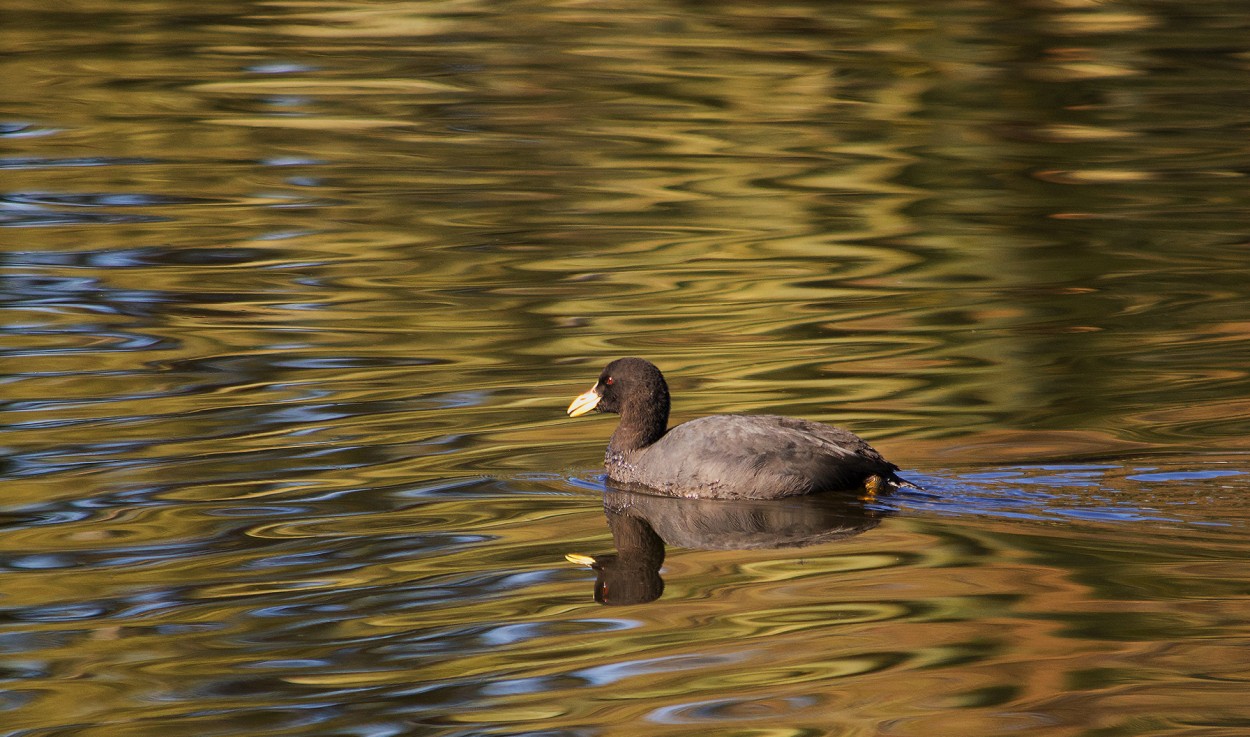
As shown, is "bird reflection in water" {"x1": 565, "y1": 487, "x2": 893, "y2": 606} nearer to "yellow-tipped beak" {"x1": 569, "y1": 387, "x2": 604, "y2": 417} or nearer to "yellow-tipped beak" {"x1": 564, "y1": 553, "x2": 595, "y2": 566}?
"yellow-tipped beak" {"x1": 564, "y1": 553, "x2": 595, "y2": 566}

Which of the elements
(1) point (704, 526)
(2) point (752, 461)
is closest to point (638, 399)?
(2) point (752, 461)

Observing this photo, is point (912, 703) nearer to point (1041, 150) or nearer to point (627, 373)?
point (627, 373)

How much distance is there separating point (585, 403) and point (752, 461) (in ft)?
4.34

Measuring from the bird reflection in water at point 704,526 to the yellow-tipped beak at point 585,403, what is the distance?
0.70 metres

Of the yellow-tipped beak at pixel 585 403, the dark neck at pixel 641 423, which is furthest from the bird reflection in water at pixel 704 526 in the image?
the yellow-tipped beak at pixel 585 403

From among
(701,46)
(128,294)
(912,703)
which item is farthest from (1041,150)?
(912,703)

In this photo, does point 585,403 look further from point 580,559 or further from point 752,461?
point 580,559

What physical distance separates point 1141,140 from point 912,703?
533 inches

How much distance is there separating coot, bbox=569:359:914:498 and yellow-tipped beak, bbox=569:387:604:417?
16.4 inches

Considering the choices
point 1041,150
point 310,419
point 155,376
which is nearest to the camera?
point 310,419

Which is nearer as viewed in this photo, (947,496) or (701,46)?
(947,496)

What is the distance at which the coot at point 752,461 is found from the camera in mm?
8656

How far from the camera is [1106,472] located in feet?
28.7

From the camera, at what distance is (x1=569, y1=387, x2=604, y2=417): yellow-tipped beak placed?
975cm
